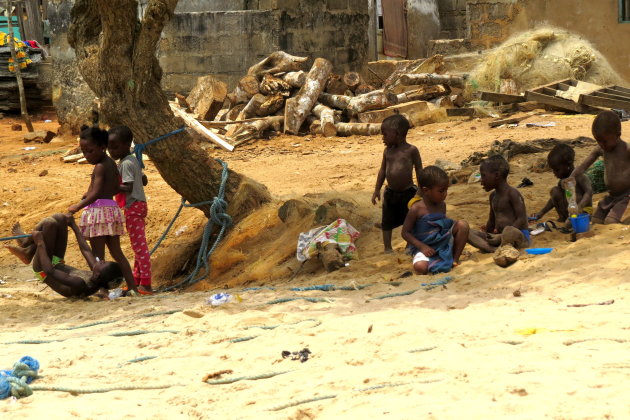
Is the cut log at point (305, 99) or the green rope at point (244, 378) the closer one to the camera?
the green rope at point (244, 378)

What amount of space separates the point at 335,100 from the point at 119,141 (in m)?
Answer: 8.34

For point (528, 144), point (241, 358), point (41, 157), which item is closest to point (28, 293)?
point (241, 358)

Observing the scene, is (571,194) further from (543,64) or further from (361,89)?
(361,89)

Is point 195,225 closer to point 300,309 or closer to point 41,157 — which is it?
point 300,309

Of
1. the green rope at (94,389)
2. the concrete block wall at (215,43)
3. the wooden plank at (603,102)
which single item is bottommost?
the green rope at (94,389)

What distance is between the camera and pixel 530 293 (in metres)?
5.23

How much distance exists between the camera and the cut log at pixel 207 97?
15.2 meters

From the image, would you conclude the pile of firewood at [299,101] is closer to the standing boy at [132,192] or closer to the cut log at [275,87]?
the cut log at [275,87]

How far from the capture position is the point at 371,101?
14414 mm

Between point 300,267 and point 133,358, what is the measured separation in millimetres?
2542

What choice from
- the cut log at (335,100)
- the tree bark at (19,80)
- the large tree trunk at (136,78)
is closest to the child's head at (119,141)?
the large tree trunk at (136,78)

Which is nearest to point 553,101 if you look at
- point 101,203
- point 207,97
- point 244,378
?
point 207,97

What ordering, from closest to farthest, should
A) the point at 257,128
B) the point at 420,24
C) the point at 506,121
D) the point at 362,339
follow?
the point at 362,339, the point at 506,121, the point at 257,128, the point at 420,24

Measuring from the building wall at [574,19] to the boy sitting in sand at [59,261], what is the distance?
11.5 m
